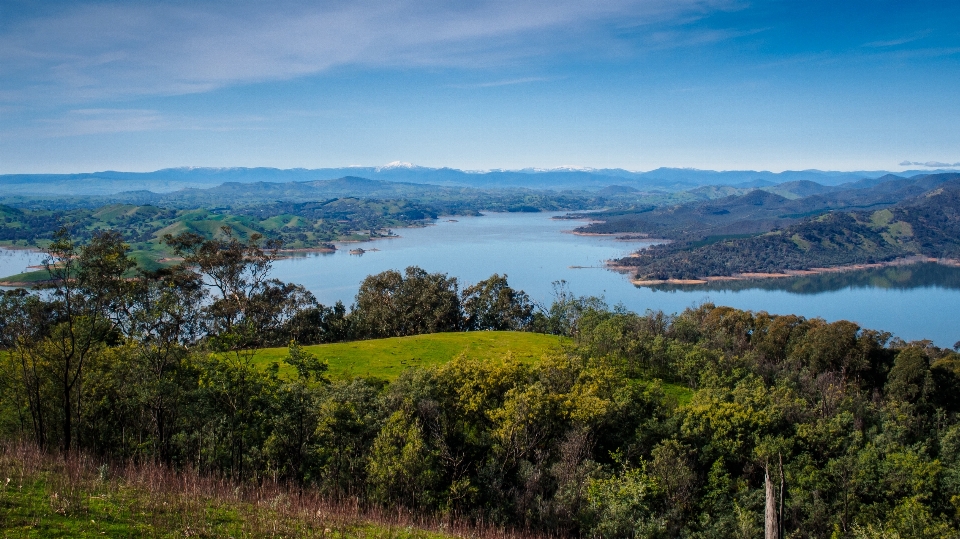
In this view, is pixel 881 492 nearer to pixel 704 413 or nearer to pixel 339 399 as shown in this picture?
pixel 704 413

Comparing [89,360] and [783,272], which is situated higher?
[89,360]

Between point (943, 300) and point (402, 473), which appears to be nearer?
point (402, 473)

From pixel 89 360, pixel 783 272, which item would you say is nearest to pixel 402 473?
pixel 89 360

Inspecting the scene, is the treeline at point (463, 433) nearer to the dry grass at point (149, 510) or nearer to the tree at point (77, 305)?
the tree at point (77, 305)

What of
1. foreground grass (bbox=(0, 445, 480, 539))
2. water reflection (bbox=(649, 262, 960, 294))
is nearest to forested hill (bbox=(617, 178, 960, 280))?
water reflection (bbox=(649, 262, 960, 294))

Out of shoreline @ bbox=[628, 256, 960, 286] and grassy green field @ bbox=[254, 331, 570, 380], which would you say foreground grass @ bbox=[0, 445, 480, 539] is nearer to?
grassy green field @ bbox=[254, 331, 570, 380]

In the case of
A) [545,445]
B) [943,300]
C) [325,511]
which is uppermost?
[325,511]

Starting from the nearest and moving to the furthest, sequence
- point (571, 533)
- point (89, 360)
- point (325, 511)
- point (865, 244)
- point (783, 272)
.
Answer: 1. point (325, 511)
2. point (571, 533)
3. point (89, 360)
4. point (783, 272)
5. point (865, 244)

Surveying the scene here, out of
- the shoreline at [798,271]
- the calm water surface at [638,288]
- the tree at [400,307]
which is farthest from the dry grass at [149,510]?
the shoreline at [798,271]

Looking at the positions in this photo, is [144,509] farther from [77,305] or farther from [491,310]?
[491,310]
